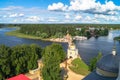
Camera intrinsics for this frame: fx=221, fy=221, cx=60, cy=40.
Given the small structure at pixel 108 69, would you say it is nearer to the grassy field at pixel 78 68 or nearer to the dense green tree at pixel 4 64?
the grassy field at pixel 78 68

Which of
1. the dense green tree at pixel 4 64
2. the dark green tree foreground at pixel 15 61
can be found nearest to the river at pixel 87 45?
the dark green tree foreground at pixel 15 61

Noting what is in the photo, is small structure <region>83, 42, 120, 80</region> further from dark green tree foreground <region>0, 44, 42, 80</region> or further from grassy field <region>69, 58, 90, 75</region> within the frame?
dark green tree foreground <region>0, 44, 42, 80</region>

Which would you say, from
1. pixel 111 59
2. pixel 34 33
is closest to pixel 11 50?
pixel 111 59

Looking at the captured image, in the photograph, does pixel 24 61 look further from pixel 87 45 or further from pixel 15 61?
pixel 87 45

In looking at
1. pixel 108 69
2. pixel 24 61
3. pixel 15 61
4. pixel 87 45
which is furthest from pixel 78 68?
pixel 87 45

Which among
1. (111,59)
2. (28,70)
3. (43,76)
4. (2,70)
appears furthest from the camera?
(28,70)

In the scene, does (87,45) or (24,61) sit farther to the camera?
(87,45)

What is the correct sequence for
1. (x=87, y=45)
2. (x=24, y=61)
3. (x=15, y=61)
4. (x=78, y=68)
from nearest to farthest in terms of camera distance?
1. (x=15, y=61)
2. (x=78, y=68)
3. (x=24, y=61)
4. (x=87, y=45)

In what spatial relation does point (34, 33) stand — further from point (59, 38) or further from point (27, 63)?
point (27, 63)
